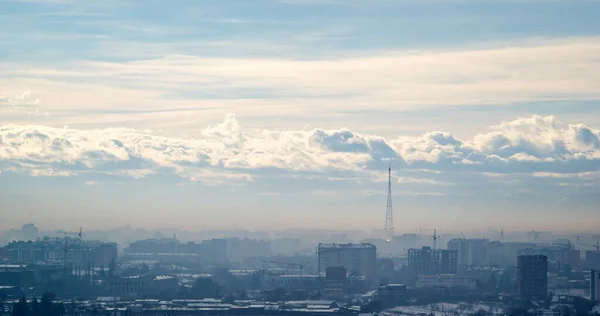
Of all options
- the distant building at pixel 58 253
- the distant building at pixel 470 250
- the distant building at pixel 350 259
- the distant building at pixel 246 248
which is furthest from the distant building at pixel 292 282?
the distant building at pixel 246 248

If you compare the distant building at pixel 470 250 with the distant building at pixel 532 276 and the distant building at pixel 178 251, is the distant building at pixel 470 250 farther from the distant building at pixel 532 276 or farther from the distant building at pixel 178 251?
the distant building at pixel 532 276

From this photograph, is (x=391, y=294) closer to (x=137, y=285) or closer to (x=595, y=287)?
(x=595, y=287)

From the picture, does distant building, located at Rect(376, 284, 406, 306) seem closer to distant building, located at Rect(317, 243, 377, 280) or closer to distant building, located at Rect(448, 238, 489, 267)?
distant building, located at Rect(317, 243, 377, 280)

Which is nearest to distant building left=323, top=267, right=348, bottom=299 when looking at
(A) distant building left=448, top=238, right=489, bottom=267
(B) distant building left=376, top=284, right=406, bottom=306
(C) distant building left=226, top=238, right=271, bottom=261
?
(B) distant building left=376, top=284, right=406, bottom=306

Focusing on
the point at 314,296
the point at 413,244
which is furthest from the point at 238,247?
the point at 314,296

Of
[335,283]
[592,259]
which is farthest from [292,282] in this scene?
[592,259]

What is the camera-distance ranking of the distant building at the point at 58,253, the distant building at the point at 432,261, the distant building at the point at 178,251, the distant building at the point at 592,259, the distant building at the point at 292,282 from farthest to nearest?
the distant building at the point at 178,251 → the distant building at the point at 592,259 → the distant building at the point at 58,253 → the distant building at the point at 432,261 → the distant building at the point at 292,282

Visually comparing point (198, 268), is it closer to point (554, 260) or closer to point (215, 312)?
point (554, 260)

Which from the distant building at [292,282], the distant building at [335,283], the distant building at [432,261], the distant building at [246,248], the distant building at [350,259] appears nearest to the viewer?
the distant building at [335,283]
